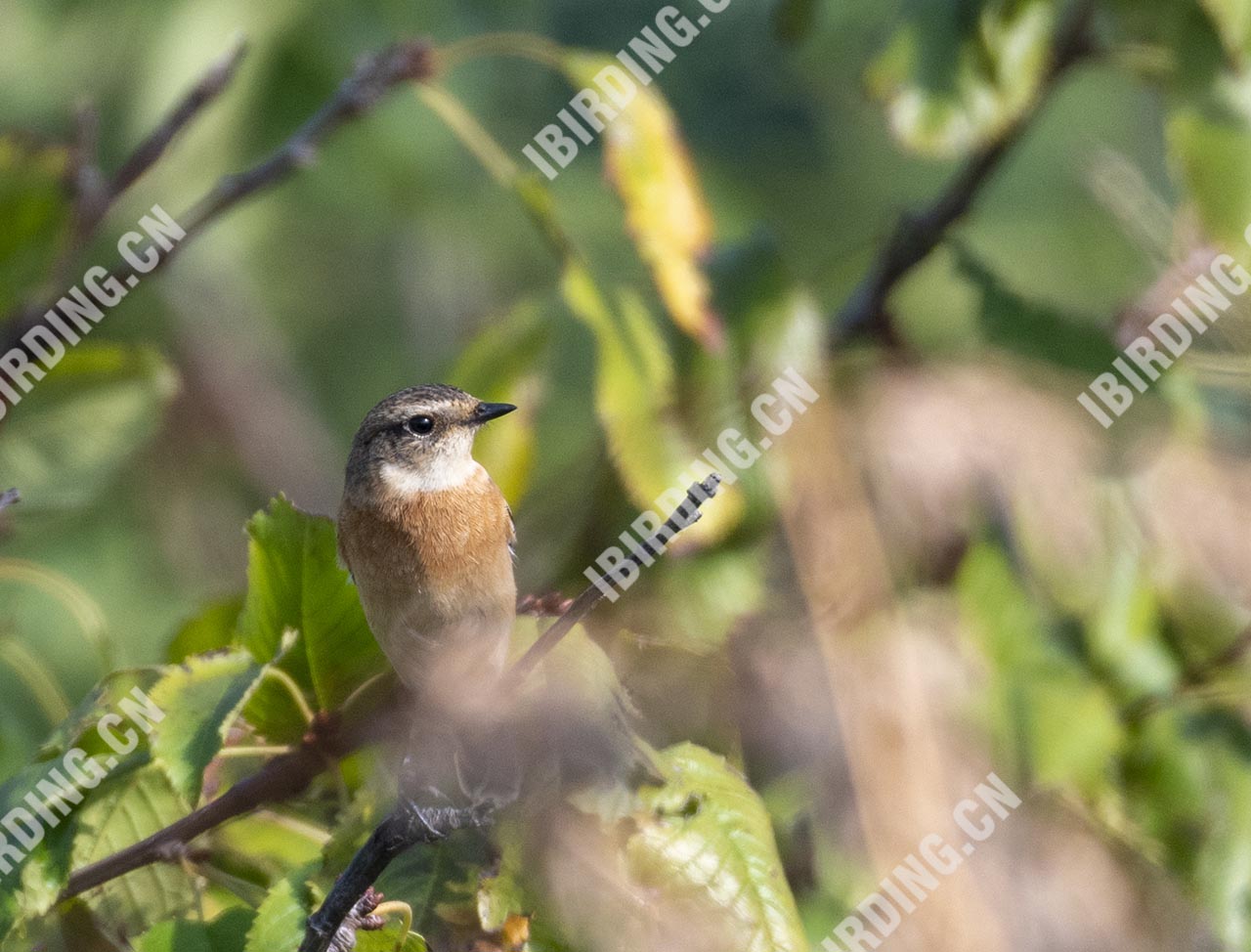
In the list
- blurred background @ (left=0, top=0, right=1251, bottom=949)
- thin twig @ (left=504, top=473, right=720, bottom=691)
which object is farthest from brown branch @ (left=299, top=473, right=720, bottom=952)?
blurred background @ (left=0, top=0, right=1251, bottom=949)

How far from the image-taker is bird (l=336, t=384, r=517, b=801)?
7.30 feet

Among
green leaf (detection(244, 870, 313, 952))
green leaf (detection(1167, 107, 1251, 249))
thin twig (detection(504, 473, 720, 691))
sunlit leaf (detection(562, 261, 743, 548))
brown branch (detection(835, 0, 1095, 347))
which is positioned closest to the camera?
thin twig (detection(504, 473, 720, 691))

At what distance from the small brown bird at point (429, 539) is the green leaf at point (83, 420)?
0.47 meters

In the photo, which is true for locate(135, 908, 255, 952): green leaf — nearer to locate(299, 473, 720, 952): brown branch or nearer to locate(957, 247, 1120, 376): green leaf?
locate(299, 473, 720, 952): brown branch

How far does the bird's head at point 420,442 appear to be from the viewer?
2875 mm

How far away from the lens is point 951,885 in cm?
268

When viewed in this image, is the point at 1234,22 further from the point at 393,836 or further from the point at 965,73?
the point at 393,836

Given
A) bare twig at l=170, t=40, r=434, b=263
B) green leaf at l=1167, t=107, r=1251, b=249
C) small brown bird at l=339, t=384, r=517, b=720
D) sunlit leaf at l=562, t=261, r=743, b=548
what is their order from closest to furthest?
small brown bird at l=339, t=384, r=517, b=720, bare twig at l=170, t=40, r=434, b=263, sunlit leaf at l=562, t=261, r=743, b=548, green leaf at l=1167, t=107, r=1251, b=249

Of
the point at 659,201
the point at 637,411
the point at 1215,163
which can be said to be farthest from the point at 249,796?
the point at 1215,163

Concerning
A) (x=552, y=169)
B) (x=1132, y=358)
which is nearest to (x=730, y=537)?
(x=1132, y=358)

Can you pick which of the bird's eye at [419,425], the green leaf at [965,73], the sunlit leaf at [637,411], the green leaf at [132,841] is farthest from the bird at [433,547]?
the green leaf at [965,73]

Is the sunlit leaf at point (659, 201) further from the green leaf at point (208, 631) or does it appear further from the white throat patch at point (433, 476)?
the green leaf at point (208, 631)

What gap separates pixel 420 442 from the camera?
2918 millimetres

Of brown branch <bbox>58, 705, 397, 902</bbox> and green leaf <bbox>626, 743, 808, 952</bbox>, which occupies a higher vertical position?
brown branch <bbox>58, 705, 397, 902</bbox>
